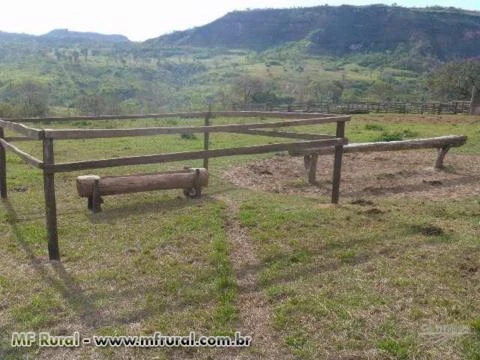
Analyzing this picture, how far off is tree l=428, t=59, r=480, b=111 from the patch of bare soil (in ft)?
134

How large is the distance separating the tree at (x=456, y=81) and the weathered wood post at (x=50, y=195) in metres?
50.6

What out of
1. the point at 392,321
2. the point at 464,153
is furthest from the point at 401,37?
the point at 392,321

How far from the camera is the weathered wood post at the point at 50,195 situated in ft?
17.7

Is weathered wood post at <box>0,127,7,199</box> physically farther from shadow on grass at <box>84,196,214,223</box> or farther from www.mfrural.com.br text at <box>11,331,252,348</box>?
www.mfrural.com.br text at <box>11,331,252,348</box>

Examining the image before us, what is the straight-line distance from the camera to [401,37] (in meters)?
186

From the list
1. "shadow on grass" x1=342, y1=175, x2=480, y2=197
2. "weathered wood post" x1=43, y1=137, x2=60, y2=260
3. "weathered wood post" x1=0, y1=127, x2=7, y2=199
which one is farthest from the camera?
"shadow on grass" x1=342, y1=175, x2=480, y2=197

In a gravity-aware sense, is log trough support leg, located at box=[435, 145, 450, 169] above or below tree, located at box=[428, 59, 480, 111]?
below

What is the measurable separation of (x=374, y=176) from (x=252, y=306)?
747cm

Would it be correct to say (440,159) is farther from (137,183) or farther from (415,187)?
(137,183)

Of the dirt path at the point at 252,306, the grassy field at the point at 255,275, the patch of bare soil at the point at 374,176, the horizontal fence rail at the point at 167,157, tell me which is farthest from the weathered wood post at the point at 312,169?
the dirt path at the point at 252,306

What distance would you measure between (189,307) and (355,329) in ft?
5.06

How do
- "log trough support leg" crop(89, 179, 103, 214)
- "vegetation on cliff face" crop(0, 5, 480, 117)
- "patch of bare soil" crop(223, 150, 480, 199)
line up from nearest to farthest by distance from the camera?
1. "log trough support leg" crop(89, 179, 103, 214)
2. "patch of bare soil" crop(223, 150, 480, 199)
3. "vegetation on cliff face" crop(0, 5, 480, 117)

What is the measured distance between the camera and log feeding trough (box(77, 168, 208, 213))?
7.71 m

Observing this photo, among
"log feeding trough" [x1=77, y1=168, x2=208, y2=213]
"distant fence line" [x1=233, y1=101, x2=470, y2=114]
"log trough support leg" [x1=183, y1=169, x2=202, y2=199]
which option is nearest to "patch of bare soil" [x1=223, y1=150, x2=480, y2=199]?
"log trough support leg" [x1=183, y1=169, x2=202, y2=199]
